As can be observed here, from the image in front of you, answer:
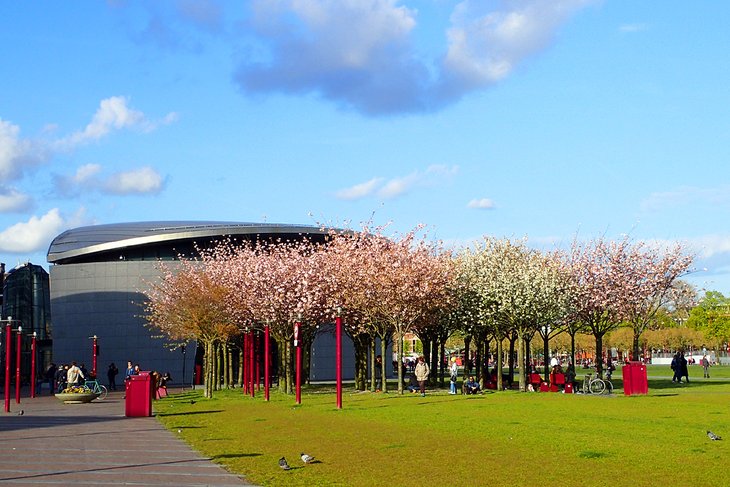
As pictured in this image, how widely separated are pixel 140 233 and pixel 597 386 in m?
65.6

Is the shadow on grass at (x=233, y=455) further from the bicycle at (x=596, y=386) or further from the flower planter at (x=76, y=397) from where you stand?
the flower planter at (x=76, y=397)

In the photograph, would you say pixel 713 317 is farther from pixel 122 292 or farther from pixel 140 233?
pixel 122 292

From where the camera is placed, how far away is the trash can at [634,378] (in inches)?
1596

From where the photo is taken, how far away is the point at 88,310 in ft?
302

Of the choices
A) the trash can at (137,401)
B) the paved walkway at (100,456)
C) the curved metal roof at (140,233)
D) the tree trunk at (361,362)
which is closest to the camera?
the paved walkway at (100,456)

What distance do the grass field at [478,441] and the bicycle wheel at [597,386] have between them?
522cm

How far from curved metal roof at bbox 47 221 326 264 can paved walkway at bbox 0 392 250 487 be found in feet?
204

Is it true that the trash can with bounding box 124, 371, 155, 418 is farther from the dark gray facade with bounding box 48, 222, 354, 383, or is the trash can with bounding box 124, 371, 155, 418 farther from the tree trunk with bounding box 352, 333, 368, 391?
the dark gray facade with bounding box 48, 222, 354, 383

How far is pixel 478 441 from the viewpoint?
21.0 meters

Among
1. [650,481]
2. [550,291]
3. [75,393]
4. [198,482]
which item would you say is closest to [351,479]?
[198,482]

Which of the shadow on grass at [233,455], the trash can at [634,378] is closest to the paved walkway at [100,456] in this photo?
the shadow on grass at [233,455]

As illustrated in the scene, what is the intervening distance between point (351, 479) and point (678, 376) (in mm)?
46588

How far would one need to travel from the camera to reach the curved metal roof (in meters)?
93.6

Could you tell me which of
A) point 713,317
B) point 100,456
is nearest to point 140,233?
point 713,317
